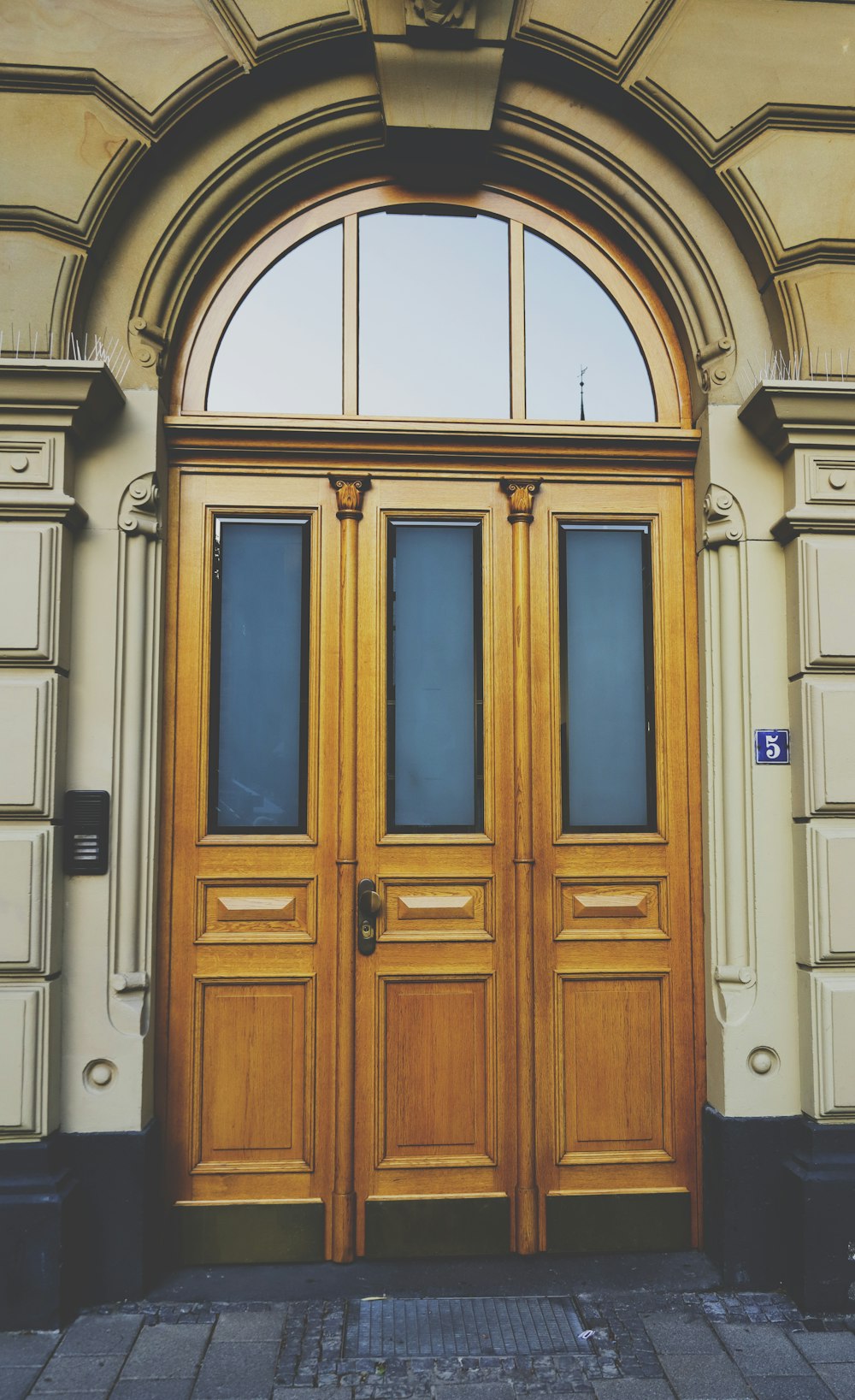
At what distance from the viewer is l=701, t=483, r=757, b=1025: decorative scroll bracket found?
377cm

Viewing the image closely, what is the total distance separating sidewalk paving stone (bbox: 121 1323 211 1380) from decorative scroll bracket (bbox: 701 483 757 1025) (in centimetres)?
216

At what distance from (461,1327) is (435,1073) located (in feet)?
2.79

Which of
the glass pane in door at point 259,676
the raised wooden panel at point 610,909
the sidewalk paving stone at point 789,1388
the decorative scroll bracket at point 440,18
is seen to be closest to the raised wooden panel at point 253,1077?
the glass pane in door at point 259,676

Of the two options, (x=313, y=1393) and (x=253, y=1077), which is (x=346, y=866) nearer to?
(x=253, y=1077)

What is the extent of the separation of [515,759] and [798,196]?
250 centimetres

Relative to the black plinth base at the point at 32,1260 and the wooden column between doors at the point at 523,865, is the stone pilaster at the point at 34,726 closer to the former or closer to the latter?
the black plinth base at the point at 32,1260

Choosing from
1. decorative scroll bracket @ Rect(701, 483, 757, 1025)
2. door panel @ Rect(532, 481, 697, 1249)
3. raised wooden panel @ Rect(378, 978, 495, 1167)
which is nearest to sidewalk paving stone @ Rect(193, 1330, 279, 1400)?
raised wooden panel @ Rect(378, 978, 495, 1167)

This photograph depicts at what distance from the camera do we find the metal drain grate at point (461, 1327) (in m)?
3.22

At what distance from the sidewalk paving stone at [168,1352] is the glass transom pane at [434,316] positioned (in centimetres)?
344

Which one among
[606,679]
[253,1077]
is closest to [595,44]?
[606,679]

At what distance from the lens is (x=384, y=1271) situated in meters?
3.67

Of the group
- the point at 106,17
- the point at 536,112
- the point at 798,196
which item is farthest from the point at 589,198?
the point at 106,17

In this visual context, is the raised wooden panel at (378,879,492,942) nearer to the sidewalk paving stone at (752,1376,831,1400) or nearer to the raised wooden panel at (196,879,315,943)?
the raised wooden panel at (196,879,315,943)

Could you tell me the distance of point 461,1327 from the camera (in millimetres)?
3342
